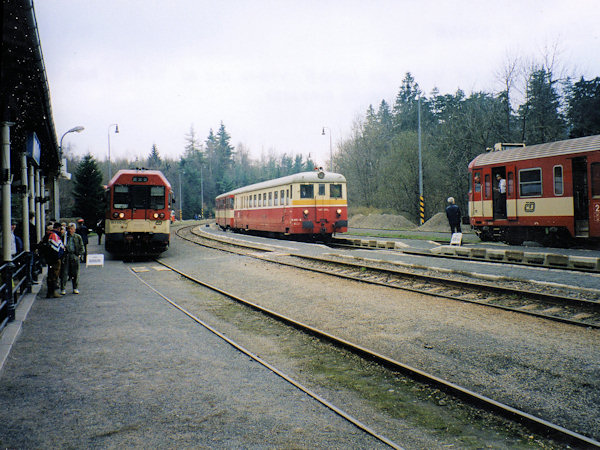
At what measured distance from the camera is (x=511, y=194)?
18281 mm

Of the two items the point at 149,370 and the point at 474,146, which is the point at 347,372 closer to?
the point at 149,370

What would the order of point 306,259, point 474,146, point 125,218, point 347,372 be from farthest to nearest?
point 474,146 < point 125,218 < point 306,259 < point 347,372

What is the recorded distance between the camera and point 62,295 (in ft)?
35.3

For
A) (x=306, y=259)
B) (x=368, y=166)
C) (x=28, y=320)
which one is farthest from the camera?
(x=368, y=166)

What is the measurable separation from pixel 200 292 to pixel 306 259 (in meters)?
6.08

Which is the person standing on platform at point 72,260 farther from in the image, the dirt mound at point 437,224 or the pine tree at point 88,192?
the pine tree at point 88,192

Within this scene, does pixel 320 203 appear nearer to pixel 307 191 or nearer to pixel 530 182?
pixel 307 191

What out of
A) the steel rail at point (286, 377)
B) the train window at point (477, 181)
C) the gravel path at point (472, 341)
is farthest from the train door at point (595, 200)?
the steel rail at point (286, 377)

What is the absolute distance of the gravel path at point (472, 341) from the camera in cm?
464

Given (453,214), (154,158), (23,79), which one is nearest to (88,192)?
(453,214)

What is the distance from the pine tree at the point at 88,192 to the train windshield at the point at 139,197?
27.9 metres

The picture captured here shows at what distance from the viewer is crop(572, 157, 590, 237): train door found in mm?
16109

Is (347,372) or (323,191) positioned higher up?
(323,191)

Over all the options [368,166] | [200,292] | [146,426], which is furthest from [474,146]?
[146,426]
